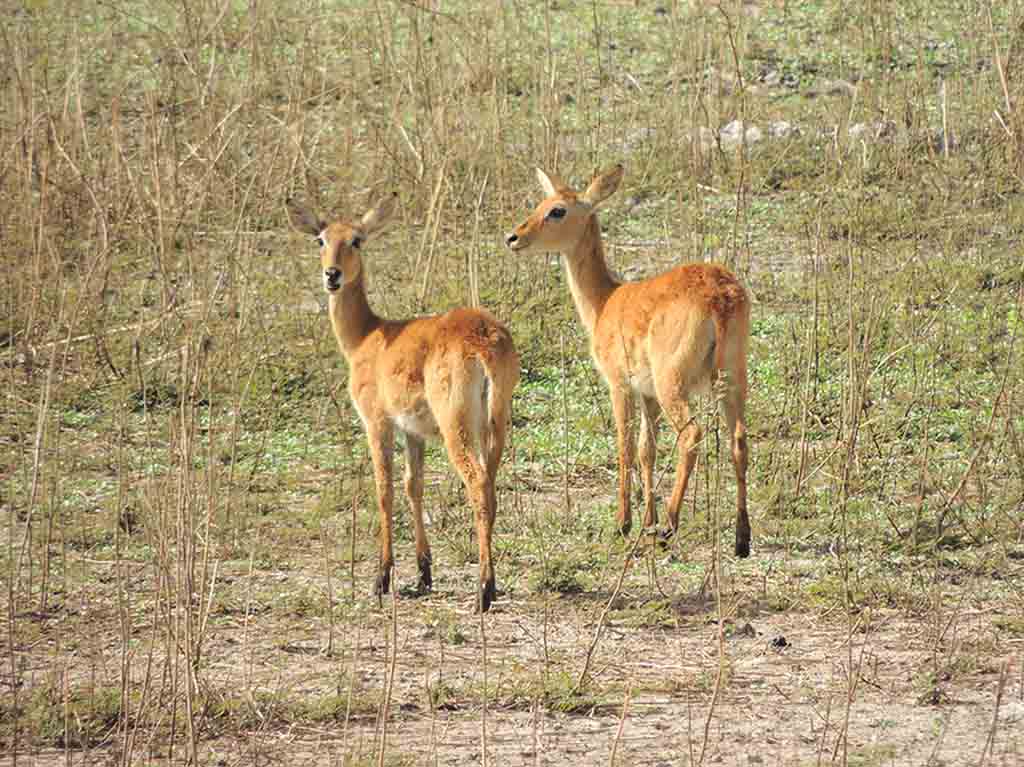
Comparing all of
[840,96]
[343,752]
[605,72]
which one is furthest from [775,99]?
[343,752]

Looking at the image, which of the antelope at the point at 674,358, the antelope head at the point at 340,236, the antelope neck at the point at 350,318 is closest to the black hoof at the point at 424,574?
the antelope at the point at 674,358

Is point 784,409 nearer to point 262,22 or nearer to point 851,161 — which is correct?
point 851,161

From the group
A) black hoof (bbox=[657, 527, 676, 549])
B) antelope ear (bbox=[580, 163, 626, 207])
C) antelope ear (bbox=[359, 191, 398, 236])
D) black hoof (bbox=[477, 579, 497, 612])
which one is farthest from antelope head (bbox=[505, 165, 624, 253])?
black hoof (bbox=[477, 579, 497, 612])

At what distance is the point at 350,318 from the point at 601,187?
1540mm

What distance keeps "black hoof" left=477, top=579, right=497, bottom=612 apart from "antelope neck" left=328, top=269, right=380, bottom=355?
4.33 feet

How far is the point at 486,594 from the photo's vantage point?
592cm

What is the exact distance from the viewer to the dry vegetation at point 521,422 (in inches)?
190

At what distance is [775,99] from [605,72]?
1.21 metres

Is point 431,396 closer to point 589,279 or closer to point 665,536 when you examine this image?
point 665,536

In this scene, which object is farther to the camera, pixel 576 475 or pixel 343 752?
pixel 576 475

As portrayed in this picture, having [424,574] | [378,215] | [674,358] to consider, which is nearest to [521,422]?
[378,215]

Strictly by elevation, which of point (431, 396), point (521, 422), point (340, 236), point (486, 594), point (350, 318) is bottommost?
point (486, 594)

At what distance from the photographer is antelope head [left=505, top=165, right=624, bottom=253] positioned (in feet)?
25.2

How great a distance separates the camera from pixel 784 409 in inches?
292
